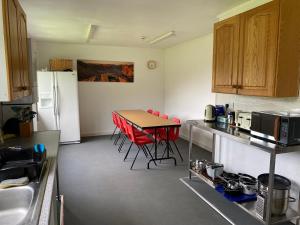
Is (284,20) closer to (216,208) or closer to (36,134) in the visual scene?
(216,208)

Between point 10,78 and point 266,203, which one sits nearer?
point 10,78

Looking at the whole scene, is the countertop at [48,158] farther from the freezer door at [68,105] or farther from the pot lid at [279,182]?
the freezer door at [68,105]

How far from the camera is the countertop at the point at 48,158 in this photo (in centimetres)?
120

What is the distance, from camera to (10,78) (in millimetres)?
1621

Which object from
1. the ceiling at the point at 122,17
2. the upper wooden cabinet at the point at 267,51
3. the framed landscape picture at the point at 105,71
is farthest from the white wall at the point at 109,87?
the upper wooden cabinet at the point at 267,51

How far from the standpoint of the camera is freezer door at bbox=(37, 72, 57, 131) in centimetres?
515

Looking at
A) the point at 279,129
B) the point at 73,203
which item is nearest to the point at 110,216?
the point at 73,203

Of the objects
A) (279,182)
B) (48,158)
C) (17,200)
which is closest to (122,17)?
(48,158)

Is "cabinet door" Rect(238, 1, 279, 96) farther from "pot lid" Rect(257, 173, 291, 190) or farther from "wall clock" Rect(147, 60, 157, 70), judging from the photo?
"wall clock" Rect(147, 60, 157, 70)

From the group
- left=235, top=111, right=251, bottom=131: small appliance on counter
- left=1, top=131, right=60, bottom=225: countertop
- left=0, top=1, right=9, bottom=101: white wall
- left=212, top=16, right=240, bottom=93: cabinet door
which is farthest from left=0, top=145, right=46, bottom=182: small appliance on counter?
left=212, top=16, right=240, bottom=93: cabinet door

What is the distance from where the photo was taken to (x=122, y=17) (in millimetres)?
3490

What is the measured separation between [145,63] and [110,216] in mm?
4817

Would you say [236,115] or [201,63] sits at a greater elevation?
[201,63]

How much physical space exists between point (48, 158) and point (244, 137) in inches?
74.6
